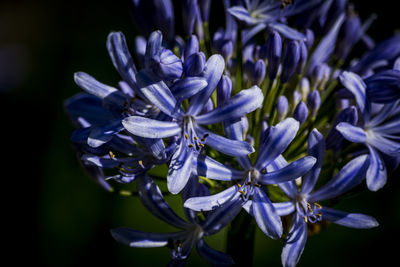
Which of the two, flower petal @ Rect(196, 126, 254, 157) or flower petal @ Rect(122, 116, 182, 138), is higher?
flower petal @ Rect(122, 116, 182, 138)

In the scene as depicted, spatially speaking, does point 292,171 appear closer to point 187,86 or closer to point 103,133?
point 187,86

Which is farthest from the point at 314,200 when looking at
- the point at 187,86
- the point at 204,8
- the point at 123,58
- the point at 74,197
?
the point at 74,197

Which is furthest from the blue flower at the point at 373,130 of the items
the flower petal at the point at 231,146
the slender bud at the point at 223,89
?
the slender bud at the point at 223,89

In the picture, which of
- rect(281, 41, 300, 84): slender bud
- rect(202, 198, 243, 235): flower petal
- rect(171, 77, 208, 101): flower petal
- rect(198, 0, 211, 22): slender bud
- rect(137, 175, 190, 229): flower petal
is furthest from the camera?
rect(198, 0, 211, 22): slender bud

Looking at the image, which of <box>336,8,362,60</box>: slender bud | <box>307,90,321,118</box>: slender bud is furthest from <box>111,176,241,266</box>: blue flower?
<box>336,8,362,60</box>: slender bud

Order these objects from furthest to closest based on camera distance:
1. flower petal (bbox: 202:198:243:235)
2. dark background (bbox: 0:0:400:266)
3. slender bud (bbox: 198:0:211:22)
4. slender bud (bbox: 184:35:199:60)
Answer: dark background (bbox: 0:0:400:266) < slender bud (bbox: 198:0:211:22) < slender bud (bbox: 184:35:199:60) < flower petal (bbox: 202:198:243:235)

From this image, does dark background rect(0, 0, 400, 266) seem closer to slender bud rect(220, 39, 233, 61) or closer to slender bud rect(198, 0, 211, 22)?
slender bud rect(198, 0, 211, 22)
